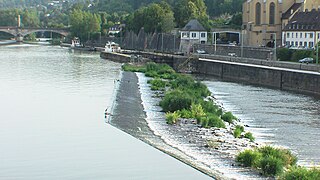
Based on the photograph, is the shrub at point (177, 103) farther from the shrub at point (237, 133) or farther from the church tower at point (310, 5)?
the church tower at point (310, 5)

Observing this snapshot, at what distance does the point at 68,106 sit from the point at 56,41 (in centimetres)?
14811

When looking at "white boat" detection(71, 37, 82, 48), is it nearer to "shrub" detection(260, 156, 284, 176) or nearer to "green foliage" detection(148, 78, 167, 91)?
"green foliage" detection(148, 78, 167, 91)

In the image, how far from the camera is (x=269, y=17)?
91562 millimetres

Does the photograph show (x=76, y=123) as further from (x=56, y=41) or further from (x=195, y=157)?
(x=56, y=41)

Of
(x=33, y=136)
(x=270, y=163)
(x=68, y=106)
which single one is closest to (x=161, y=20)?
(x=68, y=106)

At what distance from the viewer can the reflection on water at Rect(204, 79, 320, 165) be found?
2558 centimetres

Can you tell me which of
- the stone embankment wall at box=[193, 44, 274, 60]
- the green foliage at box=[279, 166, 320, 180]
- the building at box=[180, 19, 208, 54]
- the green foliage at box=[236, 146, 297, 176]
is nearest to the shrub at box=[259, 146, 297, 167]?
the green foliage at box=[236, 146, 297, 176]

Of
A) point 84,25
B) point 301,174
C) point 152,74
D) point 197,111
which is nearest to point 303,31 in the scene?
point 152,74

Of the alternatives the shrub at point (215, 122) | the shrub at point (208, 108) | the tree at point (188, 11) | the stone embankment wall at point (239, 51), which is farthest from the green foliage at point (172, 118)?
the tree at point (188, 11)

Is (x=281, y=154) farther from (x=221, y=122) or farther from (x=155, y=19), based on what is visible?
(x=155, y=19)

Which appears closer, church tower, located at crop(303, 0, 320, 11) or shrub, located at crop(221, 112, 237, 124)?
shrub, located at crop(221, 112, 237, 124)

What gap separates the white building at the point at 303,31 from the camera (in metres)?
75.2

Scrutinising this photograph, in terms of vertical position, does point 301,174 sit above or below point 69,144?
above

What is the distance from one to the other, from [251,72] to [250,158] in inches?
1551
